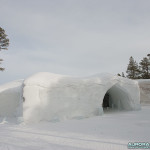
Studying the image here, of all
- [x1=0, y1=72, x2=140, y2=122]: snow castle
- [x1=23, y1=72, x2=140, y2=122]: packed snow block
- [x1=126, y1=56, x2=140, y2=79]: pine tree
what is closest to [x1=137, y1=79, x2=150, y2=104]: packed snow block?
[x1=0, y1=72, x2=140, y2=122]: snow castle

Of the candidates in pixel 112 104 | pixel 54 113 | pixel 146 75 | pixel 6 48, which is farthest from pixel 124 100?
pixel 146 75

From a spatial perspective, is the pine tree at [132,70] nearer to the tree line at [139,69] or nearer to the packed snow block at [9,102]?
the tree line at [139,69]

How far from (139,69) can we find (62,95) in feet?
75.0

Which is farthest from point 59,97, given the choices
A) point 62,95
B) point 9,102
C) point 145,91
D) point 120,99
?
point 145,91

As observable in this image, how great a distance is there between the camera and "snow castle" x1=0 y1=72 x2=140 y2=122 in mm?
7188

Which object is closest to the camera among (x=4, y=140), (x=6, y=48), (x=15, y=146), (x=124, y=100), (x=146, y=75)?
(x=15, y=146)

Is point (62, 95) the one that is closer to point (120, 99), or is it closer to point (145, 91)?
point (120, 99)

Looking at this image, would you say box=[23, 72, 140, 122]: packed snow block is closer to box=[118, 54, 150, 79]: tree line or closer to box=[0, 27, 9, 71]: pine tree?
box=[0, 27, 9, 71]: pine tree

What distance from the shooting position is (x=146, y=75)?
1008 inches

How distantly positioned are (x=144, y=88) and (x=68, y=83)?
40.6 ft

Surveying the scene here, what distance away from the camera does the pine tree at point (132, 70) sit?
2711cm

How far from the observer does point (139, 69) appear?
26.8 metres

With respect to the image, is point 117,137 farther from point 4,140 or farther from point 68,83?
point 68,83

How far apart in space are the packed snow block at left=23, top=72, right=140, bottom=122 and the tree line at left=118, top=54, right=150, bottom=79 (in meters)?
17.7
